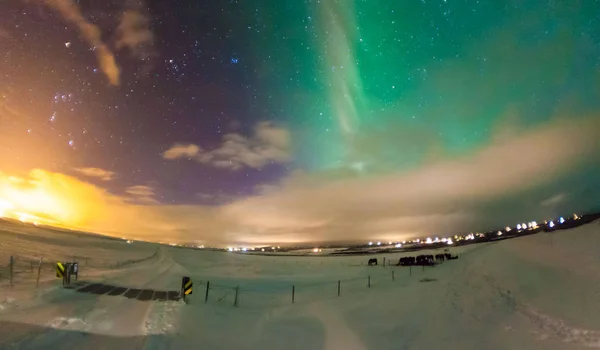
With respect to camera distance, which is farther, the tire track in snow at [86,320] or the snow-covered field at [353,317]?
the snow-covered field at [353,317]

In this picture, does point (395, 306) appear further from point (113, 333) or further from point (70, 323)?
point (70, 323)

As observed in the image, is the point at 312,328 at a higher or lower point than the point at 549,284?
lower

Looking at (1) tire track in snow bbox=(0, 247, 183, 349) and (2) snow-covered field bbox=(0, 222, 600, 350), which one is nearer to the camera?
(1) tire track in snow bbox=(0, 247, 183, 349)

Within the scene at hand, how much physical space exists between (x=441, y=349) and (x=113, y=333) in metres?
11.9

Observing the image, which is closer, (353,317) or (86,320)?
(86,320)

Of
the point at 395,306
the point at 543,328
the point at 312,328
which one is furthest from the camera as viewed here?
the point at 395,306

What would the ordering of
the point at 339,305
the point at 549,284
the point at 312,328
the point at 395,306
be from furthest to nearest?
the point at 339,305
the point at 395,306
the point at 549,284
the point at 312,328

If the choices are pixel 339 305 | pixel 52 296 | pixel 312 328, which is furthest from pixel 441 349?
pixel 52 296

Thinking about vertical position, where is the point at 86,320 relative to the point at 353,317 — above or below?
above

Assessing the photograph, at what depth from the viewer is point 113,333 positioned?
46.9 ft

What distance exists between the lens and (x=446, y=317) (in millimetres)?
18156

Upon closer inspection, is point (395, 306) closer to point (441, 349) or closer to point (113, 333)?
point (441, 349)

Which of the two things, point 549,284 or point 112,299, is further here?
point 112,299

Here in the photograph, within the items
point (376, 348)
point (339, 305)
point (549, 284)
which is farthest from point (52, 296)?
point (549, 284)
